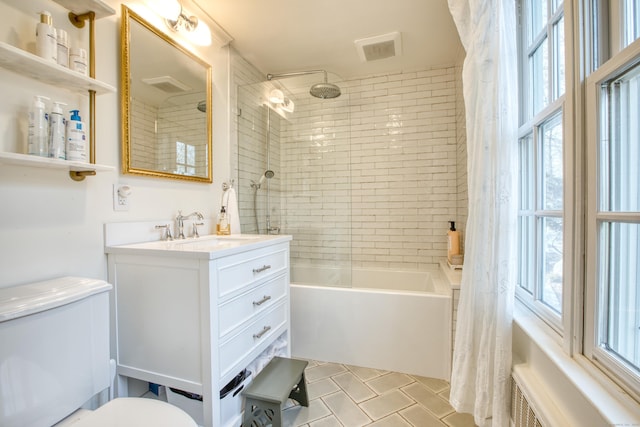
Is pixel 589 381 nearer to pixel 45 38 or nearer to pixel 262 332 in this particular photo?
pixel 262 332

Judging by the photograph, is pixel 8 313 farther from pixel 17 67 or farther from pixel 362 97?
pixel 362 97

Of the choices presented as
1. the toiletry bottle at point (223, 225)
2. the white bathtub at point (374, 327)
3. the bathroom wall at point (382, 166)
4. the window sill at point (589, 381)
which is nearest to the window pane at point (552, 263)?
the window sill at point (589, 381)

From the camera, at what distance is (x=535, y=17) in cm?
132

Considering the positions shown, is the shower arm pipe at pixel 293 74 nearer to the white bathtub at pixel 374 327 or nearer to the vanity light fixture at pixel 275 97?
the vanity light fixture at pixel 275 97

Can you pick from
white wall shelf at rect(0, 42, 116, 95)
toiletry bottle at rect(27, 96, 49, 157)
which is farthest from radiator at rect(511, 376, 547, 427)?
white wall shelf at rect(0, 42, 116, 95)

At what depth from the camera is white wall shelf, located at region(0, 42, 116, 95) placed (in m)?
0.94

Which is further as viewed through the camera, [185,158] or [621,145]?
[185,158]

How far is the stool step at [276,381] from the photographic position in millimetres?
1401

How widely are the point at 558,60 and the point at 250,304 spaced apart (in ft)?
5.71

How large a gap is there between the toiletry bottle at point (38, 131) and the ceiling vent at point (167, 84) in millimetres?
639

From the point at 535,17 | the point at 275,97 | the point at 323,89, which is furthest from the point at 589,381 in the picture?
the point at 275,97

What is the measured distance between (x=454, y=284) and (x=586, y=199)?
117 centimetres

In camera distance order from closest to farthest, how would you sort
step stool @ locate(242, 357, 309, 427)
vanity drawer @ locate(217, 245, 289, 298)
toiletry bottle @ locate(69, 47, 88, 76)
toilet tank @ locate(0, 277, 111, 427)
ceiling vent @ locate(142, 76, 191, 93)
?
toilet tank @ locate(0, 277, 111, 427)
toiletry bottle @ locate(69, 47, 88, 76)
vanity drawer @ locate(217, 245, 289, 298)
step stool @ locate(242, 357, 309, 427)
ceiling vent @ locate(142, 76, 191, 93)

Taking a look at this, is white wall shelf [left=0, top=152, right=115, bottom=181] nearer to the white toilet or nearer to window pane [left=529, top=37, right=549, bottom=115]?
the white toilet
